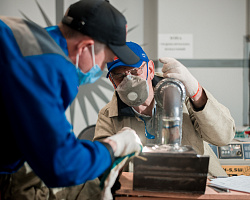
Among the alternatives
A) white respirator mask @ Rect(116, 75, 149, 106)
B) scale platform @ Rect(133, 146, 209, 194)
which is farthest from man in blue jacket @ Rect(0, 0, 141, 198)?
white respirator mask @ Rect(116, 75, 149, 106)

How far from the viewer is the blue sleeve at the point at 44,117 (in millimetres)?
788

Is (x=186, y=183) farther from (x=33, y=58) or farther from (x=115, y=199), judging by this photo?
(x=33, y=58)

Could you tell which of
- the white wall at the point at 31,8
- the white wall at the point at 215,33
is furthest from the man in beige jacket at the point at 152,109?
the white wall at the point at 31,8

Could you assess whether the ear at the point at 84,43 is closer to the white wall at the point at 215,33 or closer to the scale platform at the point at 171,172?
the scale platform at the point at 171,172

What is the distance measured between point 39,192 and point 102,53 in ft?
2.29

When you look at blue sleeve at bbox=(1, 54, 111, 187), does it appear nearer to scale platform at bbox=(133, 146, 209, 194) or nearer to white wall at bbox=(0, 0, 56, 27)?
scale platform at bbox=(133, 146, 209, 194)

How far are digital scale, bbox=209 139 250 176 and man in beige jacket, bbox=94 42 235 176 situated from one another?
35 cm

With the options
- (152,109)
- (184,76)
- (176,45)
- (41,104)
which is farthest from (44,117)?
(176,45)

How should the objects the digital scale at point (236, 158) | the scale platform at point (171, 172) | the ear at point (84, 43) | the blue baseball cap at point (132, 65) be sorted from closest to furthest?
the ear at point (84, 43), the scale platform at point (171, 172), the blue baseball cap at point (132, 65), the digital scale at point (236, 158)

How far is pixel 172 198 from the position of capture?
1.11 m

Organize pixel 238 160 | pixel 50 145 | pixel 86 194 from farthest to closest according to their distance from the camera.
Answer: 1. pixel 238 160
2. pixel 86 194
3. pixel 50 145

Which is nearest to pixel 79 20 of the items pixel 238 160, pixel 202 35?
A: pixel 238 160

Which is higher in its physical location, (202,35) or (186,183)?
(202,35)

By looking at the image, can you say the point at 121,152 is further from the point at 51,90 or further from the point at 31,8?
the point at 31,8
